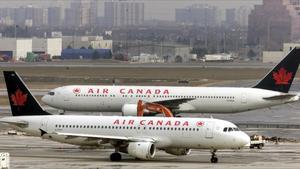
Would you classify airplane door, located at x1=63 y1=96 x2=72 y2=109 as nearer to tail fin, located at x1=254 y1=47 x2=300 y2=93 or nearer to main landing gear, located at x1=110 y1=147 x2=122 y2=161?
tail fin, located at x1=254 y1=47 x2=300 y2=93

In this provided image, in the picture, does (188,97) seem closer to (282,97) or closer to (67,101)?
(282,97)

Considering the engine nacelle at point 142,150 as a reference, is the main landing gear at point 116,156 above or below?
below

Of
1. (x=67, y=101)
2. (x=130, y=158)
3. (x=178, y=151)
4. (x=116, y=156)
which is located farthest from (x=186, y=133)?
(x=67, y=101)

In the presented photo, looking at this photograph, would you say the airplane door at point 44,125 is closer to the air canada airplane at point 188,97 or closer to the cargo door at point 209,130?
the cargo door at point 209,130

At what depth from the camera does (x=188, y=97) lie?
98000mm

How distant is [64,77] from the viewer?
187750mm

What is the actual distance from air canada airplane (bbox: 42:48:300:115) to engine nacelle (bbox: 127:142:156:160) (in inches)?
941

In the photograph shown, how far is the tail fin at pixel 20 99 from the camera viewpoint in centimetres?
7762

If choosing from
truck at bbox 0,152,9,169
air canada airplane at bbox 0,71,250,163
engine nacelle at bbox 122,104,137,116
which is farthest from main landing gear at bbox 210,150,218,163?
engine nacelle at bbox 122,104,137,116

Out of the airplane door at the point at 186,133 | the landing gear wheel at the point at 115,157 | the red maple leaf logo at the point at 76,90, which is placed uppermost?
the red maple leaf logo at the point at 76,90

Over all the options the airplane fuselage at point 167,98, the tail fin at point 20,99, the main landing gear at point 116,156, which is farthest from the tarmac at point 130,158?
the airplane fuselage at point 167,98

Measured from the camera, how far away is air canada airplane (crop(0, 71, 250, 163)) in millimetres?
71812

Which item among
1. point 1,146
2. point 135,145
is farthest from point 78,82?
point 135,145

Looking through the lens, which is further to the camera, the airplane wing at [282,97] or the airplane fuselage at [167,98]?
the airplane wing at [282,97]
